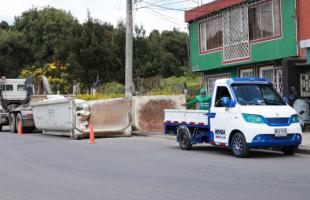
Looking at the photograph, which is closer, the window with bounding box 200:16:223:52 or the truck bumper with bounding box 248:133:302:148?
the truck bumper with bounding box 248:133:302:148

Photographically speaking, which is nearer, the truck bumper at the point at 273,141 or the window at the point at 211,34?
the truck bumper at the point at 273,141

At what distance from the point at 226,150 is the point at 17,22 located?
59.4 metres

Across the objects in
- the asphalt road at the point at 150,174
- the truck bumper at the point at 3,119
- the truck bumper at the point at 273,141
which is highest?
the truck bumper at the point at 3,119

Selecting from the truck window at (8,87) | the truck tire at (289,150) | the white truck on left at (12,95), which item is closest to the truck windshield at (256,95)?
the truck tire at (289,150)

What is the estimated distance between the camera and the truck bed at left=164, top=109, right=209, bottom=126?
14.5 m

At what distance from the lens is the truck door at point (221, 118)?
13406mm

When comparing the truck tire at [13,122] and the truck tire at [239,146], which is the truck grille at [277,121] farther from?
the truck tire at [13,122]

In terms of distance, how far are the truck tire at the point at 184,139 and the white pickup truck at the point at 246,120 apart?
0.06 m

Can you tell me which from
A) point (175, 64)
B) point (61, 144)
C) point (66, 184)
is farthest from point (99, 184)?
point (175, 64)

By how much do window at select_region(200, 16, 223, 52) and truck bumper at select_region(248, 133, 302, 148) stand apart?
46.2 feet

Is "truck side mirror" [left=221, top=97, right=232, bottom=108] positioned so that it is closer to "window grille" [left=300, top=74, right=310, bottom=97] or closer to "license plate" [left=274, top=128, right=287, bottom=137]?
"license plate" [left=274, top=128, right=287, bottom=137]

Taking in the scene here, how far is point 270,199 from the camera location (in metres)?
7.83

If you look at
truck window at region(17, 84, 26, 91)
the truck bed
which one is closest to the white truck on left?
truck window at region(17, 84, 26, 91)

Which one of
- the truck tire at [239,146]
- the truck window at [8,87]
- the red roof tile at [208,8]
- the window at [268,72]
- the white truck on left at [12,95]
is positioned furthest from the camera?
the truck window at [8,87]
